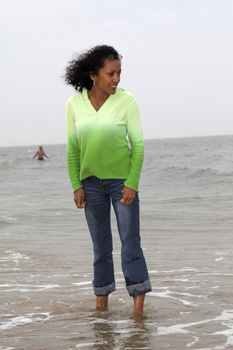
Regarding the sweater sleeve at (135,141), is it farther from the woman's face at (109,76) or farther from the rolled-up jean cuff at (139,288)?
the rolled-up jean cuff at (139,288)

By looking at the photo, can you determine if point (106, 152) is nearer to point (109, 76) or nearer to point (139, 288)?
point (109, 76)

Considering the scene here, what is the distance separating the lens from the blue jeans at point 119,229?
463 cm

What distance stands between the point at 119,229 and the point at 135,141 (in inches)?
24.1

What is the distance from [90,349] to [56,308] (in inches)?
46.1

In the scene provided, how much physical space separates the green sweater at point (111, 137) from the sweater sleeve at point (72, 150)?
18 millimetres

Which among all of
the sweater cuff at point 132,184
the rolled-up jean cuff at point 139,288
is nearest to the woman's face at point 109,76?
the sweater cuff at point 132,184

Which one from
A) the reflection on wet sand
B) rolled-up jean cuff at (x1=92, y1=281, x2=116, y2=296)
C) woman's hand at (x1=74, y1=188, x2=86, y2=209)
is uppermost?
woman's hand at (x1=74, y1=188, x2=86, y2=209)

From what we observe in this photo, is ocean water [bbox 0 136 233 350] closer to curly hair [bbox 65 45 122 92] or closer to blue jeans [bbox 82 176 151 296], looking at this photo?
blue jeans [bbox 82 176 151 296]

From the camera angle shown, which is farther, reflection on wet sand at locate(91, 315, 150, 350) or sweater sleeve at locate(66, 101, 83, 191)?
sweater sleeve at locate(66, 101, 83, 191)

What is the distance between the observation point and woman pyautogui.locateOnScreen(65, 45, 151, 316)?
14.9 feet

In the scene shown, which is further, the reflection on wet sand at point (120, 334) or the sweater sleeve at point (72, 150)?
the sweater sleeve at point (72, 150)

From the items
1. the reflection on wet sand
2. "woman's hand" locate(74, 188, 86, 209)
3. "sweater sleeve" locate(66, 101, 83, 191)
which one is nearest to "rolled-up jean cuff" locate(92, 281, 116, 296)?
the reflection on wet sand

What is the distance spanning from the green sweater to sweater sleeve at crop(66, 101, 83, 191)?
2cm

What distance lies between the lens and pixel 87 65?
4727mm
